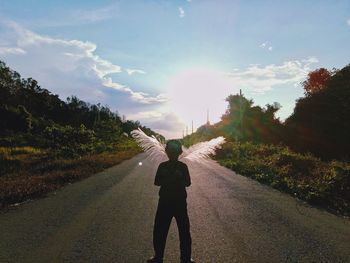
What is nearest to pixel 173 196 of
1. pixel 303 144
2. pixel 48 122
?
pixel 303 144

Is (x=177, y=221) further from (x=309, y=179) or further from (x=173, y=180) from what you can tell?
(x=309, y=179)

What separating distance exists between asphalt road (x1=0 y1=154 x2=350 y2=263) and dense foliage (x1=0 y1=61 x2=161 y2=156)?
15048mm

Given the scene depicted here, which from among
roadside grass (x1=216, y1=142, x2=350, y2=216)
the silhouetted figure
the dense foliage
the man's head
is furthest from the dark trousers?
the dense foliage

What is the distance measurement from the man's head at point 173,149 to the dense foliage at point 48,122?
21.3 metres

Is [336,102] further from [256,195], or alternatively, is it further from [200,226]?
[200,226]

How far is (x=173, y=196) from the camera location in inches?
236

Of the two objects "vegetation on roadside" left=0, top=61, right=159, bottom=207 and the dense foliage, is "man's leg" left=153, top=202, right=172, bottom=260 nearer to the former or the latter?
"vegetation on roadside" left=0, top=61, right=159, bottom=207

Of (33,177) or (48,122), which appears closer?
(33,177)

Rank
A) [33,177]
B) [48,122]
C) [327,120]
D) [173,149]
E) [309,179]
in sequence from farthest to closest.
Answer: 1. [48,122]
2. [327,120]
3. [33,177]
4. [309,179]
5. [173,149]

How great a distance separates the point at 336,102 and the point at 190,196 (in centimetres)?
2818

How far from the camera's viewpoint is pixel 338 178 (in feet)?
53.6

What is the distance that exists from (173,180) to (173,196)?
231 millimetres

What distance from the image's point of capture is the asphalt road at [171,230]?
23.1 feet

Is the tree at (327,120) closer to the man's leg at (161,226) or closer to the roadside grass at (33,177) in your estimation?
the roadside grass at (33,177)
